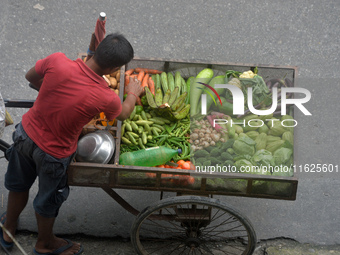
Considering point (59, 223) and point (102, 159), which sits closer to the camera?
point (102, 159)

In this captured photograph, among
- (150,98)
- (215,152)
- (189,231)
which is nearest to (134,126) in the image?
(150,98)

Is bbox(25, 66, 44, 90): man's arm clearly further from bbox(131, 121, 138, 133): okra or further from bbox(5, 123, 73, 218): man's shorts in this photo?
bbox(131, 121, 138, 133): okra

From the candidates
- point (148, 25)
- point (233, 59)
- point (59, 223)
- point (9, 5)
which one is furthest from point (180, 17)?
point (59, 223)

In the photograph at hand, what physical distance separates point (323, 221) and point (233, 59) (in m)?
2.16

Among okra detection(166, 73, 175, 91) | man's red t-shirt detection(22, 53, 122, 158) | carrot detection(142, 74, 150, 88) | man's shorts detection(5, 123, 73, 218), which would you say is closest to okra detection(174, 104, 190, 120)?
okra detection(166, 73, 175, 91)

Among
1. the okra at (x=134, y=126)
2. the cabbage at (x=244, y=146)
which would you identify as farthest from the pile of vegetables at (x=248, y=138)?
the okra at (x=134, y=126)

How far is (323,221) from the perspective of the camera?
4105mm

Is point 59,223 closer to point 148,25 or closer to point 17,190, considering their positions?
point 17,190

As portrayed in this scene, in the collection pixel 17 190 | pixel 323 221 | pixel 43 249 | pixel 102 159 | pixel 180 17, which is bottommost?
pixel 43 249

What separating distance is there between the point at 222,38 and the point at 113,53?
2.98 m

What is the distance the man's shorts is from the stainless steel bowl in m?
0.12

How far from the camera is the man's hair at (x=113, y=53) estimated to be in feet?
8.55

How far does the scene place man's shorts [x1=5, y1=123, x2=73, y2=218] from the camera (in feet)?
9.51

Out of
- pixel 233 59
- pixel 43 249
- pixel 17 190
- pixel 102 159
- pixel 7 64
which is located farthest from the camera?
pixel 233 59
